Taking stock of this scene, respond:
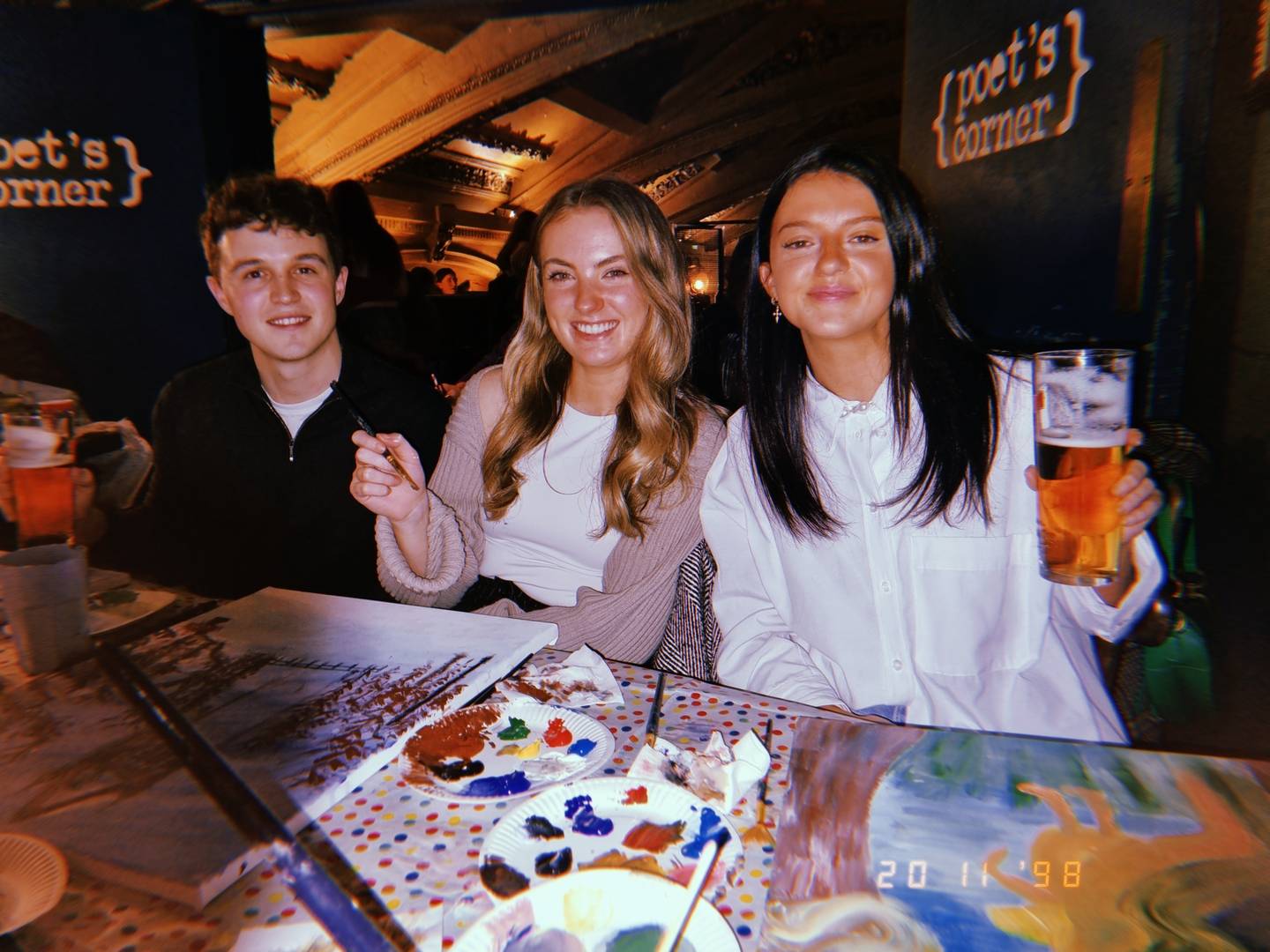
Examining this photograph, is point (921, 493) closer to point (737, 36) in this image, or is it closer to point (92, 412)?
point (92, 412)

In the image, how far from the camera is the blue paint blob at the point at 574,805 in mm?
805

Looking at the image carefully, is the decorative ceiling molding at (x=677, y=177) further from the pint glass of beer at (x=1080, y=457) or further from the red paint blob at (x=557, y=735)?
the red paint blob at (x=557, y=735)

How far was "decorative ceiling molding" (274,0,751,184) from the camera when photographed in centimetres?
473

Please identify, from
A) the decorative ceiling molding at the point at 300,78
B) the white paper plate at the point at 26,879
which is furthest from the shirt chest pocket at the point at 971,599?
the decorative ceiling molding at the point at 300,78

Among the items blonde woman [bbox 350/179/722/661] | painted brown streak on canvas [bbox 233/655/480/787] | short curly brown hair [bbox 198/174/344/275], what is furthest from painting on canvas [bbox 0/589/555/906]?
short curly brown hair [bbox 198/174/344/275]

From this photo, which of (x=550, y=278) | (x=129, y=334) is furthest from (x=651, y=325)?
(x=129, y=334)

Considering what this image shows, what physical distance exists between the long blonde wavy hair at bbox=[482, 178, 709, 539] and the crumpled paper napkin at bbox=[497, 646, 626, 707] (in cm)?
66

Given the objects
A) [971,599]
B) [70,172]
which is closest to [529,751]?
[971,599]

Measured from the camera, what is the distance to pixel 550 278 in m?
1.90

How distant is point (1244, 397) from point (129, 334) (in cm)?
445

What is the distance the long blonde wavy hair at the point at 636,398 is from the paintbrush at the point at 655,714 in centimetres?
67

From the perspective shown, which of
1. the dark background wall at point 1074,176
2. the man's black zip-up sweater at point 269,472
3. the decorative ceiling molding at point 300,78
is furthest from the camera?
the decorative ceiling molding at point 300,78

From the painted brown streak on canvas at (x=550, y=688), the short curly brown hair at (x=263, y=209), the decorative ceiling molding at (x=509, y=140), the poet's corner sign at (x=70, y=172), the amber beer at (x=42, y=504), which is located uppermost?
the decorative ceiling molding at (x=509, y=140)
